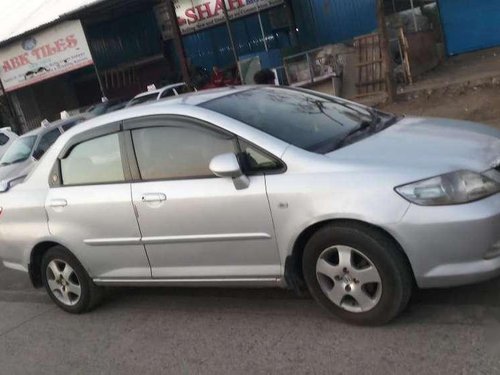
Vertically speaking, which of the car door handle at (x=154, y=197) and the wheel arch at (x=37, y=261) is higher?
the car door handle at (x=154, y=197)

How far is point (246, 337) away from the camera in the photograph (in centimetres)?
420

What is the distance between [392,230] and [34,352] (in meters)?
2.90

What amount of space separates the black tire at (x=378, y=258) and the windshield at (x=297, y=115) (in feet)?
1.91

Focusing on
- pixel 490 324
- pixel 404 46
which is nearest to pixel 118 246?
pixel 490 324

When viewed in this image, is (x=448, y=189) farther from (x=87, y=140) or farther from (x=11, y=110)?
(x=11, y=110)

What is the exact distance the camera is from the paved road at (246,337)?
3.53 m

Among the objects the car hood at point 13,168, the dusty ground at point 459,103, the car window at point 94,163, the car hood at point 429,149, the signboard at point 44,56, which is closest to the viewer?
the car hood at point 429,149

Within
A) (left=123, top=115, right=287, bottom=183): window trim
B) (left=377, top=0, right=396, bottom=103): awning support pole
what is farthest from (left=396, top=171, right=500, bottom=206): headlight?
(left=377, top=0, right=396, bottom=103): awning support pole

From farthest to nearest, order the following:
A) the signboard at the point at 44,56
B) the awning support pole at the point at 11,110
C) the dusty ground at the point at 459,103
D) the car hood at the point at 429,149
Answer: the awning support pole at the point at 11,110 < the signboard at the point at 44,56 < the dusty ground at the point at 459,103 < the car hood at the point at 429,149

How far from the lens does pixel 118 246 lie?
15.6 feet

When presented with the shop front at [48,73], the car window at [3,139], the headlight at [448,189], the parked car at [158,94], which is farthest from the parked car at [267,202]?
the shop front at [48,73]

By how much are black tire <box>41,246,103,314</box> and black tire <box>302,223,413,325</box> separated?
7.06ft

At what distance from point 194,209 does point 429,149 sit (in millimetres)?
1570

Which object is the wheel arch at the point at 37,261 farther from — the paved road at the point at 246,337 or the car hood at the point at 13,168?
the car hood at the point at 13,168
